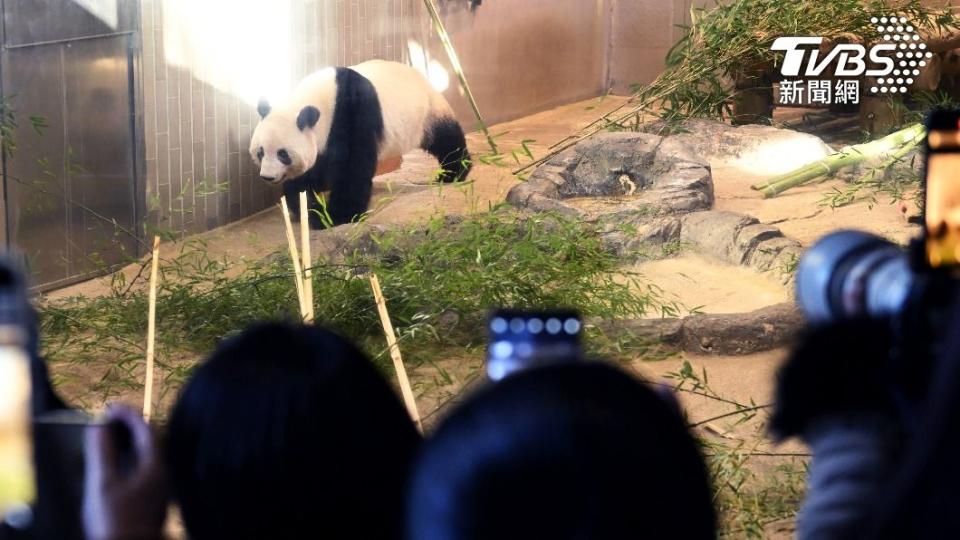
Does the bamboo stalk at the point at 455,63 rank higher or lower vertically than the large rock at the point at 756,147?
higher

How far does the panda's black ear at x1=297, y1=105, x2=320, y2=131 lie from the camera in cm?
421

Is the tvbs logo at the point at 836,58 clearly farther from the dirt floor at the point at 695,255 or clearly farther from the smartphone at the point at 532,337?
the smartphone at the point at 532,337

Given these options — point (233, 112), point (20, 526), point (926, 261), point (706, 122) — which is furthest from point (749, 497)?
point (706, 122)

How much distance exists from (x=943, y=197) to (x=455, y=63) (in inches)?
184

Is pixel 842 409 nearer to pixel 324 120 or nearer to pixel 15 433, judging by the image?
A: pixel 15 433

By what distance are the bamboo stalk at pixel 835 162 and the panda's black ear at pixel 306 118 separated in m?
1.84

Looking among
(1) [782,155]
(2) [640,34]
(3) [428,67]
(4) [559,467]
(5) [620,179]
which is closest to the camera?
(4) [559,467]

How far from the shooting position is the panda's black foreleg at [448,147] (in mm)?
4750

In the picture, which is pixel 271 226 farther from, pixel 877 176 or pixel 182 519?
pixel 182 519

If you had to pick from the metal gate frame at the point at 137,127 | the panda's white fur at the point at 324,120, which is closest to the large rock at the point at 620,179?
the panda's white fur at the point at 324,120

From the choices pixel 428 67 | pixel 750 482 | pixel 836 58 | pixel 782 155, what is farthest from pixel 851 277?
pixel 836 58

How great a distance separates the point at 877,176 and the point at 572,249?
1.74 metres

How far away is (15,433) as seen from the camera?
587 mm

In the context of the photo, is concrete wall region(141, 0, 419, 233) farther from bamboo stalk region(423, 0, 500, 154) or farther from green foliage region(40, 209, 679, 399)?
green foliage region(40, 209, 679, 399)
